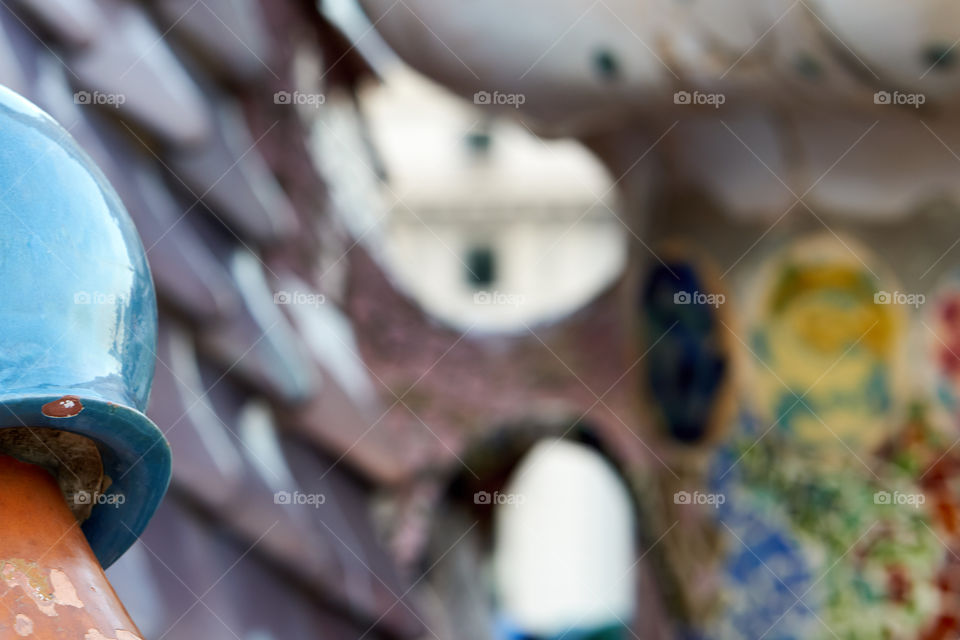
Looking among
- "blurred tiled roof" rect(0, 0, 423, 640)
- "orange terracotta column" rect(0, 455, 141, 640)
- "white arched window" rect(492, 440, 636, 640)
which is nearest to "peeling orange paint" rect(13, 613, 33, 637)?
"orange terracotta column" rect(0, 455, 141, 640)

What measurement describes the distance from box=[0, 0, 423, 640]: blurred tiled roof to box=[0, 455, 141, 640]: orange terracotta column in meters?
1.11

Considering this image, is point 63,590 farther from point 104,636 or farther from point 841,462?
point 841,462

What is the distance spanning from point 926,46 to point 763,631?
108 centimetres

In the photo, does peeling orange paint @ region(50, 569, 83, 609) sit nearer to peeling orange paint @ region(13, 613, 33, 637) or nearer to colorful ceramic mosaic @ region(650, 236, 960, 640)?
peeling orange paint @ region(13, 613, 33, 637)

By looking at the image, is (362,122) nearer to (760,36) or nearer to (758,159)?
(758,159)

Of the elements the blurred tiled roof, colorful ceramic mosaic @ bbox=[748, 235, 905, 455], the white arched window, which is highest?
colorful ceramic mosaic @ bbox=[748, 235, 905, 455]

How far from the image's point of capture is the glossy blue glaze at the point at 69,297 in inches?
18.7

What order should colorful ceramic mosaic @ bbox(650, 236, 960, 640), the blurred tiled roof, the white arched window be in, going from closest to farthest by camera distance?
the blurred tiled roof
colorful ceramic mosaic @ bbox(650, 236, 960, 640)
the white arched window

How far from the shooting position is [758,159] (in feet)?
7.61

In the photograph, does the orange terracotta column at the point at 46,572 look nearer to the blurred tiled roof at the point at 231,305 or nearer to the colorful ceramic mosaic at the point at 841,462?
the blurred tiled roof at the point at 231,305

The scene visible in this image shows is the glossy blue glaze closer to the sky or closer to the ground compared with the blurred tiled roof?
closer to the sky

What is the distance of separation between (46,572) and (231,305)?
1.69 meters

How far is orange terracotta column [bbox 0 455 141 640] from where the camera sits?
46 cm

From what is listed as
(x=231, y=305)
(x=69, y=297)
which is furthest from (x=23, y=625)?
(x=231, y=305)
